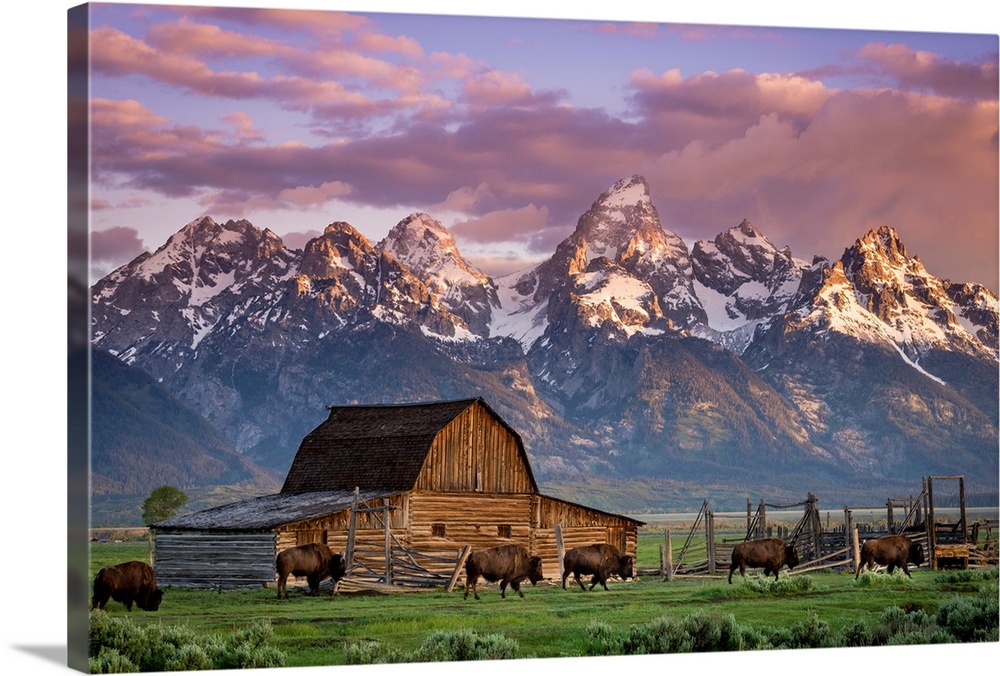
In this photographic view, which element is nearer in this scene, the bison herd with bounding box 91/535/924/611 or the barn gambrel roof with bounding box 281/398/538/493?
the bison herd with bounding box 91/535/924/611

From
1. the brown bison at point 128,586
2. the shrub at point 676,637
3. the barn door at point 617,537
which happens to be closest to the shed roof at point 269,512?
the brown bison at point 128,586

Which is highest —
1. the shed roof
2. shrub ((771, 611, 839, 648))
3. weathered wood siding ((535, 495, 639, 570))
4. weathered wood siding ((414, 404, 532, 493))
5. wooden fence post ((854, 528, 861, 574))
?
weathered wood siding ((414, 404, 532, 493))

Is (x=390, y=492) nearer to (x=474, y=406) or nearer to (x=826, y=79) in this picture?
(x=474, y=406)

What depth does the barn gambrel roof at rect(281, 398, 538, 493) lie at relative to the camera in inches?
1818

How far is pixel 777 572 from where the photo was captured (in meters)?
44.7

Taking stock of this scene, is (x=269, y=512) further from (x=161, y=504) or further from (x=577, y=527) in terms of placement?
(x=161, y=504)

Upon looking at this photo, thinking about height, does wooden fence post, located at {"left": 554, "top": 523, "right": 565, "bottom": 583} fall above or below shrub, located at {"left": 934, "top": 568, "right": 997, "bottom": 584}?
above

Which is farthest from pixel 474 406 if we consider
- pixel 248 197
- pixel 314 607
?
pixel 248 197

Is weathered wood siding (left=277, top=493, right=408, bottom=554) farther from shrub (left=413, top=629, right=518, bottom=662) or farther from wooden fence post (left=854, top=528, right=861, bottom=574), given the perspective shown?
shrub (left=413, top=629, right=518, bottom=662)

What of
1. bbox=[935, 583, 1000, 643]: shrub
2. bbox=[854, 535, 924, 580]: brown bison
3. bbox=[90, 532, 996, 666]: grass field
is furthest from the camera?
bbox=[854, 535, 924, 580]: brown bison

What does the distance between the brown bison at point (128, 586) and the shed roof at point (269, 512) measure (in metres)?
8.04

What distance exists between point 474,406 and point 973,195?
53.5 ft

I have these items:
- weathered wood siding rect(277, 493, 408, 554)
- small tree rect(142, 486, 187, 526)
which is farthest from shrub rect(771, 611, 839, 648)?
small tree rect(142, 486, 187, 526)

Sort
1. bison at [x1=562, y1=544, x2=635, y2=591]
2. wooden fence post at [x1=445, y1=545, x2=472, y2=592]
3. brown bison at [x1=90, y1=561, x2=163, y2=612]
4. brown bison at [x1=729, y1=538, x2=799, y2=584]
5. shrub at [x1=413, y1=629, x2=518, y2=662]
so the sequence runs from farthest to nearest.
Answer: bison at [x1=562, y1=544, x2=635, y2=591] < brown bison at [x1=729, y1=538, x2=799, y2=584] < wooden fence post at [x1=445, y1=545, x2=472, y2=592] < brown bison at [x1=90, y1=561, x2=163, y2=612] < shrub at [x1=413, y1=629, x2=518, y2=662]
